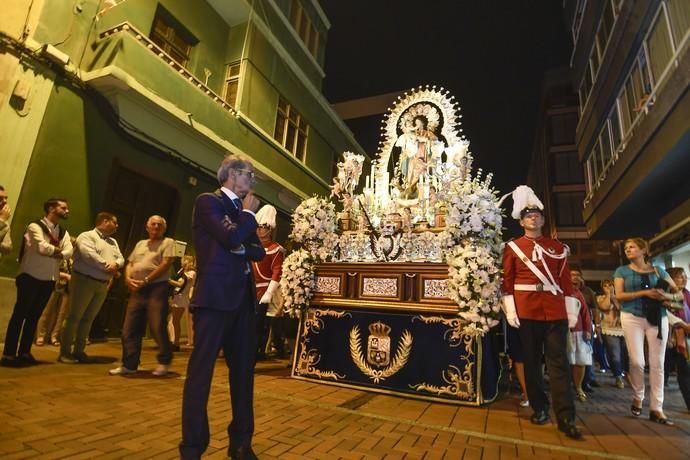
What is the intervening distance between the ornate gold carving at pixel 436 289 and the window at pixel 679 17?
289 inches

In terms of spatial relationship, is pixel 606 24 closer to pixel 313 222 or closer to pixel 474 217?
pixel 474 217

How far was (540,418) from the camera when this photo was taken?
3662 mm

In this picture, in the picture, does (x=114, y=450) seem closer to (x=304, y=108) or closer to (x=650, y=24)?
(x=650, y=24)

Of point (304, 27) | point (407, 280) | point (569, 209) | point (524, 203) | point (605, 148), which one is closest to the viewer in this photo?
point (524, 203)

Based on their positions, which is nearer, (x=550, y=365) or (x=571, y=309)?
(x=550, y=365)

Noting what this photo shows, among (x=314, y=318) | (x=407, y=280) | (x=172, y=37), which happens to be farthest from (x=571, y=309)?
(x=172, y=37)

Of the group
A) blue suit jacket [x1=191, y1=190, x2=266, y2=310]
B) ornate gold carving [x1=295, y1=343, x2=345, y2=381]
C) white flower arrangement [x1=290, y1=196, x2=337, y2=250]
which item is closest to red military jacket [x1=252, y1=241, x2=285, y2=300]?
white flower arrangement [x1=290, y1=196, x2=337, y2=250]

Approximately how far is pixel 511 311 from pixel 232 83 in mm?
10485

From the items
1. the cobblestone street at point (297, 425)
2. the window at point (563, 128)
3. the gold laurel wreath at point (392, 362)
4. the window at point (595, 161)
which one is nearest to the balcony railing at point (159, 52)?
the cobblestone street at point (297, 425)

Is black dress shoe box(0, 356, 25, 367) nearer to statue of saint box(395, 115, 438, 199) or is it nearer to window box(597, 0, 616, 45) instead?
statue of saint box(395, 115, 438, 199)

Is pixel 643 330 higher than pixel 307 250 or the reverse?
the reverse

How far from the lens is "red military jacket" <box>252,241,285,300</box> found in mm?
5246

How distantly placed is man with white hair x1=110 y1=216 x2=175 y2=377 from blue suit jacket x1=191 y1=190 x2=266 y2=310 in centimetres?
289

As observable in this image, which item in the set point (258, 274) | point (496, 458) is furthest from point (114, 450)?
point (258, 274)
